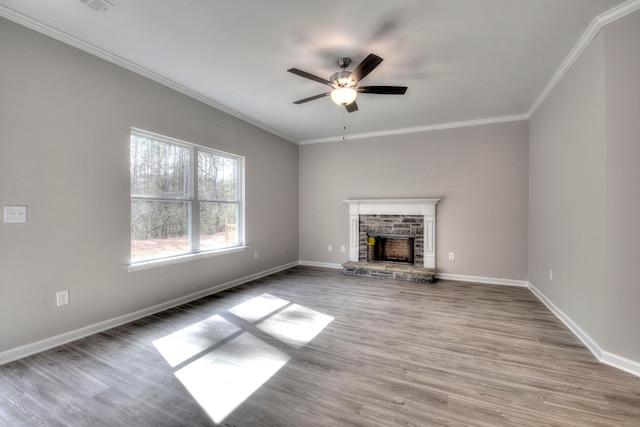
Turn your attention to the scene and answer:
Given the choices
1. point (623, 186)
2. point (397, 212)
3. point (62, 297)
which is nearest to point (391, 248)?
point (397, 212)

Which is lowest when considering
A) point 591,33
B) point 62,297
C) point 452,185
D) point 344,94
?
point 62,297

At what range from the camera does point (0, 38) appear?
214 centimetres

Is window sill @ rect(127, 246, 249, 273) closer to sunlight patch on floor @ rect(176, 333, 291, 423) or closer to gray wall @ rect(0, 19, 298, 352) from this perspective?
gray wall @ rect(0, 19, 298, 352)

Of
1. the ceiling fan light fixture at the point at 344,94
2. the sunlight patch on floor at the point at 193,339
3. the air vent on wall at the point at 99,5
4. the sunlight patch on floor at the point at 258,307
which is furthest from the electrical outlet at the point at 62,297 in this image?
the ceiling fan light fixture at the point at 344,94

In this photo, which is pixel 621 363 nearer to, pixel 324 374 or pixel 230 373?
pixel 324 374

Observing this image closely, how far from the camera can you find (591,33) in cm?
232

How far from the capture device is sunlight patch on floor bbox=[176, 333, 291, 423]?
1752 mm

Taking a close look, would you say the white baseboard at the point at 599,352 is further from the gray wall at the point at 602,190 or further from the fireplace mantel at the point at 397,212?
the fireplace mantel at the point at 397,212

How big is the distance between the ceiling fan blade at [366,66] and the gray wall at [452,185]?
2907mm

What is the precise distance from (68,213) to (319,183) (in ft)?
13.7

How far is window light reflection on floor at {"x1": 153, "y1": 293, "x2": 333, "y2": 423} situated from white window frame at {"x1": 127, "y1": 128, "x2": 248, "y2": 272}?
90 centimetres

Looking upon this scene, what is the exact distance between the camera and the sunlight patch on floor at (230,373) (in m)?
1.75

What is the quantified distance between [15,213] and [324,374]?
2.77 metres

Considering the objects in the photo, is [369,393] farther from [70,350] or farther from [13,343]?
[13,343]
